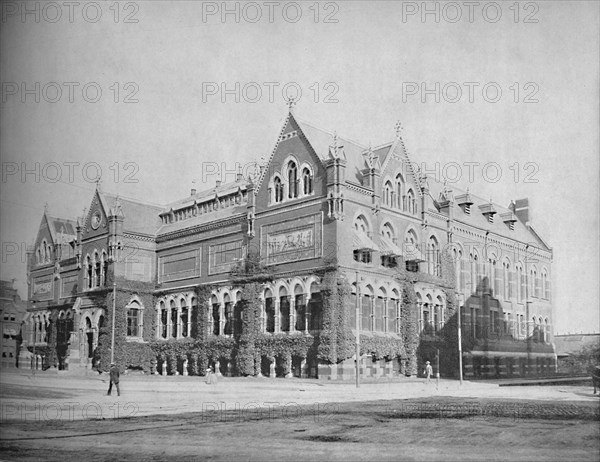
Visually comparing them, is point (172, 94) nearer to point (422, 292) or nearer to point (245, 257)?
point (245, 257)

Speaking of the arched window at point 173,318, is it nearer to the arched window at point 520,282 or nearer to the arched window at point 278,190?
the arched window at point 278,190

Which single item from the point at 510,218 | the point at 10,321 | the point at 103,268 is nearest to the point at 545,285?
the point at 510,218

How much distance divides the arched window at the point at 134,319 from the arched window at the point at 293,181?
416cm

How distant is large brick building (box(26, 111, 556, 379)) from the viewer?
1357cm

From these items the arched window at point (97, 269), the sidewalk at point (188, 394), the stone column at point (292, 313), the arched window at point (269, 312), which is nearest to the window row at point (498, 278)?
the sidewalk at point (188, 394)

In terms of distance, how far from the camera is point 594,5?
34.9 ft

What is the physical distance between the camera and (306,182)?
1596 cm

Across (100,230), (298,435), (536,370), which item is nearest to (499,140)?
(536,370)

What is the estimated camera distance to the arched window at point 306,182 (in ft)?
52.2

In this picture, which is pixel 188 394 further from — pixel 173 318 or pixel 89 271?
pixel 89 271

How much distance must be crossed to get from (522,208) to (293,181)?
5.79 m

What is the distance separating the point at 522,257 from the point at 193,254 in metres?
6.59

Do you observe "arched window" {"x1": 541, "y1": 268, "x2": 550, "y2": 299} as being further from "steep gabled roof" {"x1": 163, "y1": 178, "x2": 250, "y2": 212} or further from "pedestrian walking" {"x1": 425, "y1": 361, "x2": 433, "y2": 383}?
"steep gabled roof" {"x1": 163, "y1": 178, "x2": 250, "y2": 212}

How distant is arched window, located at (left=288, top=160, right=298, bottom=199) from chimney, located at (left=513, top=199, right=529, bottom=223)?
5.43m
